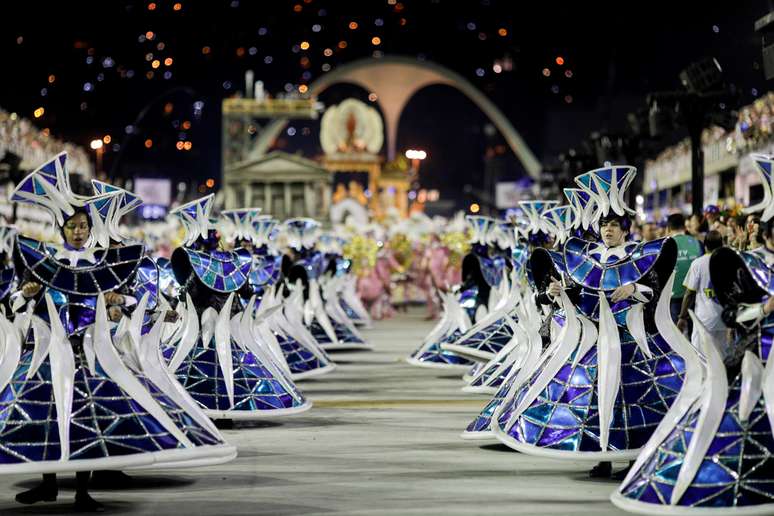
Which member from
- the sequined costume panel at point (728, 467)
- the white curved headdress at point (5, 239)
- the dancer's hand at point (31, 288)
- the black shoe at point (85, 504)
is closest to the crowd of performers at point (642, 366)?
the sequined costume panel at point (728, 467)

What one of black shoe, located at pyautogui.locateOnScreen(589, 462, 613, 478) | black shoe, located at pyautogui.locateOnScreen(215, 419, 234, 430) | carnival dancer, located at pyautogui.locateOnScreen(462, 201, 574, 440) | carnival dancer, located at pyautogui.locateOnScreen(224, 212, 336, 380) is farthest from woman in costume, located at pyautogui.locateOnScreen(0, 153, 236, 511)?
carnival dancer, located at pyautogui.locateOnScreen(224, 212, 336, 380)

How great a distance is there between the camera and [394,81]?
90438 millimetres

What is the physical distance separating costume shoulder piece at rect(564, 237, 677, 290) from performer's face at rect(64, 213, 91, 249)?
3.02m

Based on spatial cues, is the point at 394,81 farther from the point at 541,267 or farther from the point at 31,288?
the point at 31,288

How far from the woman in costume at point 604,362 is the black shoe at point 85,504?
2.61m

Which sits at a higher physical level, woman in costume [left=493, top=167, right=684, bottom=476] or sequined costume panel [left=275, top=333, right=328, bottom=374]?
woman in costume [left=493, top=167, right=684, bottom=476]

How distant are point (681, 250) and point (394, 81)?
76737 millimetres

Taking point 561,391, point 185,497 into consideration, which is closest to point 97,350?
point 185,497

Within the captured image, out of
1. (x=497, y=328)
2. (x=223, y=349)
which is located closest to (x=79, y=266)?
(x=223, y=349)

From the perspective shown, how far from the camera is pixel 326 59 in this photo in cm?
8175

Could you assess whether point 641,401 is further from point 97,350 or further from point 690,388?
point 97,350

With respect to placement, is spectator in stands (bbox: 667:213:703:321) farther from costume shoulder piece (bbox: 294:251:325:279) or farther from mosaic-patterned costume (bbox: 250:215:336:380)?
costume shoulder piece (bbox: 294:251:325:279)

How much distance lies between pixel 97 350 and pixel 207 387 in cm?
365

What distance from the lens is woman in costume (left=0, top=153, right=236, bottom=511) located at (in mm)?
7910
